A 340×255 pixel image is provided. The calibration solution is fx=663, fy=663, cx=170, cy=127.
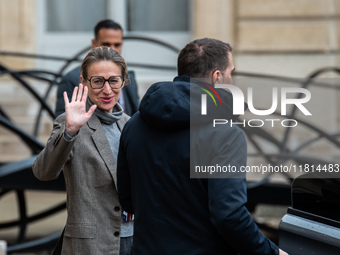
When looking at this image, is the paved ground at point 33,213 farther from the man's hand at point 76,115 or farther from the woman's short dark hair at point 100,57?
the man's hand at point 76,115

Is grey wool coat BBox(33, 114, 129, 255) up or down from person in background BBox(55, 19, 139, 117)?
down

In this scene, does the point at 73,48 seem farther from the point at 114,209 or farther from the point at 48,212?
the point at 114,209

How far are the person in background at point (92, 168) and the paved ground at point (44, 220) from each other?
2.95 metres

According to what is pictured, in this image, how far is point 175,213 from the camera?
219 centimetres

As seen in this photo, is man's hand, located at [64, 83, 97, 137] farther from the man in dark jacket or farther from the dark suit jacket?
the dark suit jacket

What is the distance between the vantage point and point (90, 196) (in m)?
2.62

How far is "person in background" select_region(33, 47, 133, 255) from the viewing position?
2.58m

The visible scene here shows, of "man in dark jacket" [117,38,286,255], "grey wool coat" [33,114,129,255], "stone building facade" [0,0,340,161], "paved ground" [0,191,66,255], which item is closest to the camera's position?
"man in dark jacket" [117,38,286,255]

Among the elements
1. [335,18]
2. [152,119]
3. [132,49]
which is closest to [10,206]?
[132,49]

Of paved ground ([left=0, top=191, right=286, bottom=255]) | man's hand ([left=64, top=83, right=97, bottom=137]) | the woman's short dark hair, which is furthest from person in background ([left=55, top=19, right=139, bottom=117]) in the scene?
paved ground ([left=0, top=191, right=286, bottom=255])

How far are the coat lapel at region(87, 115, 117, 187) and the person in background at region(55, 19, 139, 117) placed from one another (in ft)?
3.08

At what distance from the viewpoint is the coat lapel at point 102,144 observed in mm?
2639

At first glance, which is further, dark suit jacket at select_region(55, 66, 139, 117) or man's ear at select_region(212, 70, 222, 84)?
dark suit jacket at select_region(55, 66, 139, 117)

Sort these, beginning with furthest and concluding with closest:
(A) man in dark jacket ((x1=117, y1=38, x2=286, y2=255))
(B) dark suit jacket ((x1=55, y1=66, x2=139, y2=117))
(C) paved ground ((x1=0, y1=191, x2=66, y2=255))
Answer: (C) paved ground ((x1=0, y1=191, x2=66, y2=255)), (B) dark suit jacket ((x1=55, y1=66, x2=139, y2=117)), (A) man in dark jacket ((x1=117, y1=38, x2=286, y2=255))
